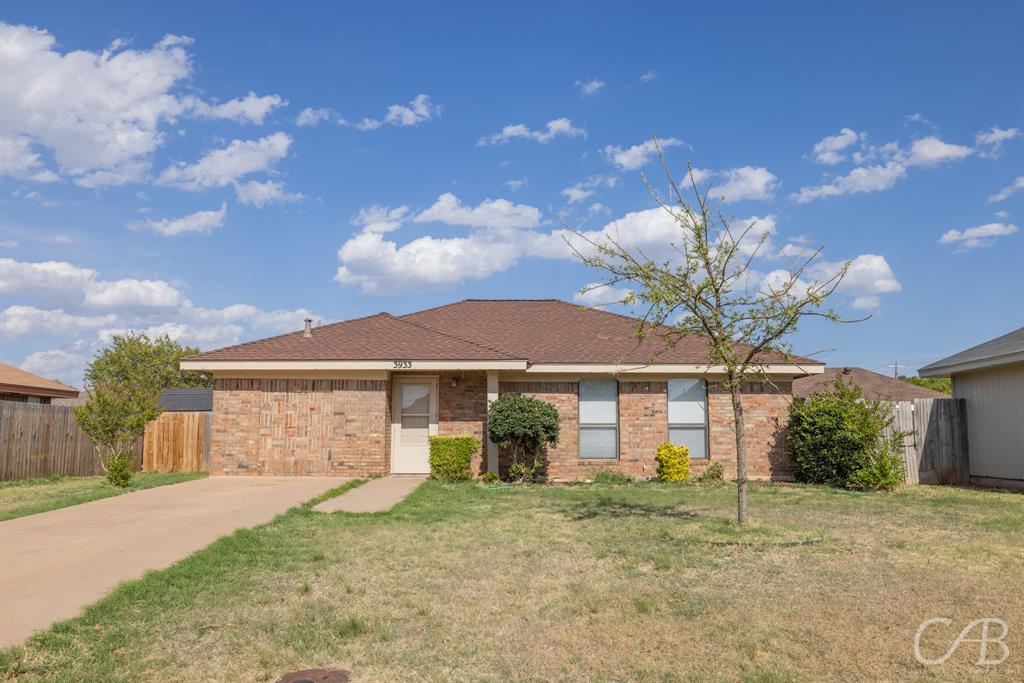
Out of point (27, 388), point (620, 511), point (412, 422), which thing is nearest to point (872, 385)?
point (412, 422)

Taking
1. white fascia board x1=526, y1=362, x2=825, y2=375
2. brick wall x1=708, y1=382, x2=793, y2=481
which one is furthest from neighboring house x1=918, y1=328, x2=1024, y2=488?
brick wall x1=708, y1=382, x2=793, y2=481

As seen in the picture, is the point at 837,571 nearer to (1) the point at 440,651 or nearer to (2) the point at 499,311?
(1) the point at 440,651

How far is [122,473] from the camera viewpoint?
14.8m

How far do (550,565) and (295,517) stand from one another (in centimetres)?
458

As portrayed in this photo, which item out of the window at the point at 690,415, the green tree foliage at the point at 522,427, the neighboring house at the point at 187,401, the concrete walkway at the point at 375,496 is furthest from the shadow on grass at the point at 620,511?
the neighboring house at the point at 187,401

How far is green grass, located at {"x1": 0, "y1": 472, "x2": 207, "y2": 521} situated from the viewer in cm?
1138

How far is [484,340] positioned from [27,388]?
15458 mm

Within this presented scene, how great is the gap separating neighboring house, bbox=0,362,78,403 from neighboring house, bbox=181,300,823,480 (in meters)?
10.1

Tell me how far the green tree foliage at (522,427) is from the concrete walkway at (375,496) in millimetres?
1967

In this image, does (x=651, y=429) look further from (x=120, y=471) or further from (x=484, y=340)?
(x=120, y=471)

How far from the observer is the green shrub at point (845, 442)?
15.0 meters

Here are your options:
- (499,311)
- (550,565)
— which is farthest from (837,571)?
(499,311)

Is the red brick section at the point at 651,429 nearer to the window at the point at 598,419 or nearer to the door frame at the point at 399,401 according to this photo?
the window at the point at 598,419

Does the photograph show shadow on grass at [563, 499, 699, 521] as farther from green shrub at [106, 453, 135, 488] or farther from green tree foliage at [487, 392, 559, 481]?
green shrub at [106, 453, 135, 488]
